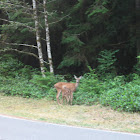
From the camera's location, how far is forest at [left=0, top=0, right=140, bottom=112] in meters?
14.9

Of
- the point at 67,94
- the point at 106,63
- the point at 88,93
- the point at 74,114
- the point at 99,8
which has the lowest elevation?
the point at 74,114

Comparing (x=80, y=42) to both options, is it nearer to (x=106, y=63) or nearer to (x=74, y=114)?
(x=106, y=63)

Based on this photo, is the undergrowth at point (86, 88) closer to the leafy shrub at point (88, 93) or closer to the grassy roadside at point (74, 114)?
the leafy shrub at point (88, 93)

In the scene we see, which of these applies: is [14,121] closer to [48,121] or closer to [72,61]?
[48,121]

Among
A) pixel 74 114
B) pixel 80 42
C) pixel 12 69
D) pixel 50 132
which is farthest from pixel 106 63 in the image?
pixel 50 132

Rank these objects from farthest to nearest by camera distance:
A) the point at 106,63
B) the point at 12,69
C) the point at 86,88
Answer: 1. the point at 12,69
2. the point at 106,63
3. the point at 86,88

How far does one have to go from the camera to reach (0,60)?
19.6 m

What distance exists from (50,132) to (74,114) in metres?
3.31

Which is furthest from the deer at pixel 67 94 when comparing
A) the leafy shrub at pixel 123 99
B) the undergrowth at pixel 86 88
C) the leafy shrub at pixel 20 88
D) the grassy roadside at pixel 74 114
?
the leafy shrub at pixel 20 88

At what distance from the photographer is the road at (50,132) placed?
625 centimetres

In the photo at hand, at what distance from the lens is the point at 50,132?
265 inches

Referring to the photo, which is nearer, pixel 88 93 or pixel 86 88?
pixel 88 93

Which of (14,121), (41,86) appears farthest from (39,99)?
(14,121)

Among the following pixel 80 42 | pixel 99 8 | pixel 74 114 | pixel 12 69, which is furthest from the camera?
pixel 12 69
